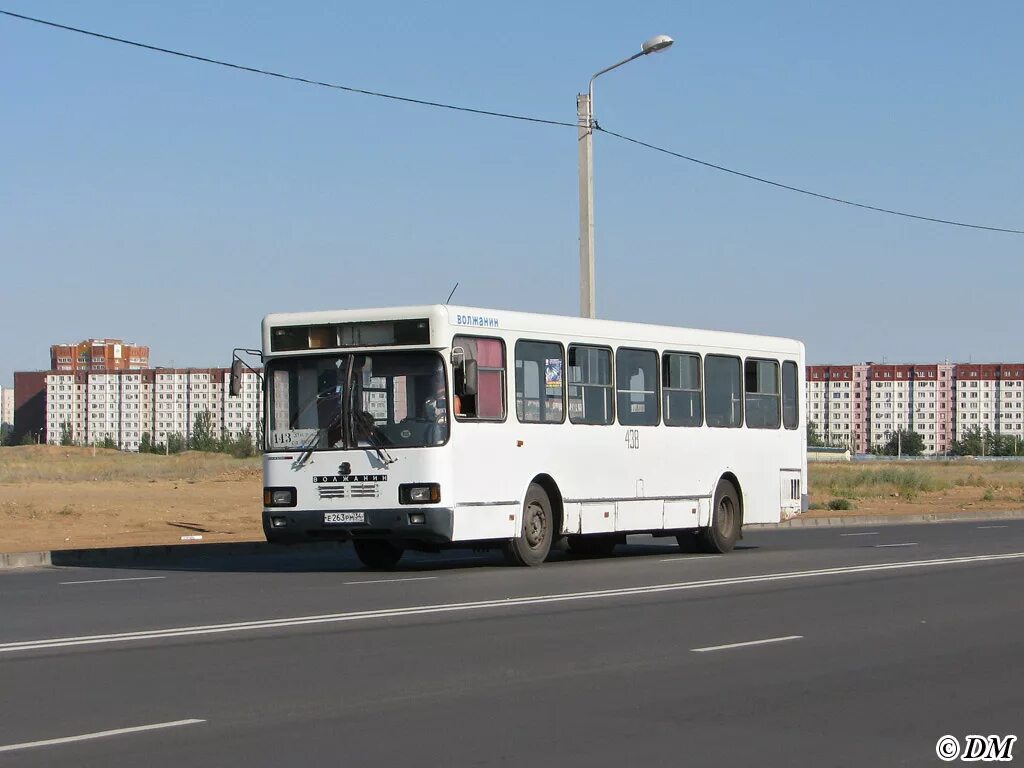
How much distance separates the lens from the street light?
2852 cm

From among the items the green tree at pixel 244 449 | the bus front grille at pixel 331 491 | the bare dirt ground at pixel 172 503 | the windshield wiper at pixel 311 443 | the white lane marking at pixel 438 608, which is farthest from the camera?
→ the green tree at pixel 244 449

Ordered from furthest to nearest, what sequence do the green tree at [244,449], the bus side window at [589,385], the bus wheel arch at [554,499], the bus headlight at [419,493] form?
1. the green tree at [244,449]
2. the bus side window at [589,385]
3. the bus wheel arch at [554,499]
4. the bus headlight at [419,493]

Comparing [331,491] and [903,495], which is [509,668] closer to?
[331,491]

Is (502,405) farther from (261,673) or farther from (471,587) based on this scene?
(261,673)

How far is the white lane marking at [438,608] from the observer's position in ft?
38.7

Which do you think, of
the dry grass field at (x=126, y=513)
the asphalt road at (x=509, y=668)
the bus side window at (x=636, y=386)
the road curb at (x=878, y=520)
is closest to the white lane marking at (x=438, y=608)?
the asphalt road at (x=509, y=668)

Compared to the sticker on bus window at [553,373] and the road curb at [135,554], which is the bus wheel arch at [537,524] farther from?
the road curb at [135,554]

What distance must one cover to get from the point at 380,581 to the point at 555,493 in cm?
356

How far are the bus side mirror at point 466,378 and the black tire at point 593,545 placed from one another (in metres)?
5.28

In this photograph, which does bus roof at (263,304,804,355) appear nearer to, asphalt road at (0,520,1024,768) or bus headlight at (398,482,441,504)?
bus headlight at (398,482,441,504)

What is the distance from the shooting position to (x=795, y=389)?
2584cm

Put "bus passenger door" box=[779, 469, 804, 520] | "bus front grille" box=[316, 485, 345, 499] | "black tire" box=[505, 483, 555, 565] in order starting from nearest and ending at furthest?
"bus front grille" box=[316, 485, 345, 499] → "black tire" box=[505, 483, 555, 565] → "bus passenger door" box=[779, 469, 804, 520]

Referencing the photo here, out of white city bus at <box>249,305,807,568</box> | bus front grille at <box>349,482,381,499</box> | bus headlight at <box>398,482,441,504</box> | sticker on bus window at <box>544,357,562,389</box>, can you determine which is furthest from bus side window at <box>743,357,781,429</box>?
bus front grille at <box>349,482,381,499</box>

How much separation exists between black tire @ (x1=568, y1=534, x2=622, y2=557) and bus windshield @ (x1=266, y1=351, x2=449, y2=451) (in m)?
5.28
